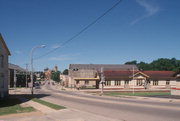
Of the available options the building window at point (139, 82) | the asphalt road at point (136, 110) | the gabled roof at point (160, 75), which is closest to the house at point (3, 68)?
the asphalt road at point (136, 110)

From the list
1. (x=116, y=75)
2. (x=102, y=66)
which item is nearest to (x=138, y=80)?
(x=116, y=75)

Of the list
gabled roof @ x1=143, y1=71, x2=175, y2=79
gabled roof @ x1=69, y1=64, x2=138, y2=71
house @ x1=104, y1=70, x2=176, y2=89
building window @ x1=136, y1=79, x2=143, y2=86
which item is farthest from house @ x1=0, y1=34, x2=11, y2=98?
gabled roof @ x1=69, y1=64, x2=138, y2=71

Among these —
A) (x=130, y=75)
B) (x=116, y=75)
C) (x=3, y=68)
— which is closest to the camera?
(x=3, y=68)

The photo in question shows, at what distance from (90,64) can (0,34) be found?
64.1 metres

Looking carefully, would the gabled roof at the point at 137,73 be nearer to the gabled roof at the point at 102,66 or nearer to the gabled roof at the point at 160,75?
the gabled roof at the point at 160,75

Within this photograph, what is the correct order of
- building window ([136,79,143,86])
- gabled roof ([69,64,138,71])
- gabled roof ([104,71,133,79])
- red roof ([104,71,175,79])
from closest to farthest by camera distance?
gabled roof ([104,71,133,79])
red roof ([104,71,175,79])
building window ([136,79,143,86])
gabled roof ([69,64,138,71])

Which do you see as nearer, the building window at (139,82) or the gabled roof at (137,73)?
the gabled roof at (137,73)

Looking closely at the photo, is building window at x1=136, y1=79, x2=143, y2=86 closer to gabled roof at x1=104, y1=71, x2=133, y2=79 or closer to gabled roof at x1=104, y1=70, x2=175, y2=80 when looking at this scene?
gabled roof at x1=104, y1=70, x2=175, y2=80

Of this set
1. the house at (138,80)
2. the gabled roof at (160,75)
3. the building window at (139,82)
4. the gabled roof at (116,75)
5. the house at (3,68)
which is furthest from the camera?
the gabled roof at (160,75)

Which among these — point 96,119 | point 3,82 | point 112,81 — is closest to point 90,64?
point 112,81

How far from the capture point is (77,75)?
8731cm

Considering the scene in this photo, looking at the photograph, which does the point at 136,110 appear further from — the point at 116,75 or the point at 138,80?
the point at 138,80

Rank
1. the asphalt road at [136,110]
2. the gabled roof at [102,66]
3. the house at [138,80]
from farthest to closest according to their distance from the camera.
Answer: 1. the gabled roof at [102,66]
2. the house at [138,80]
3. the asphalt road at [136,110]

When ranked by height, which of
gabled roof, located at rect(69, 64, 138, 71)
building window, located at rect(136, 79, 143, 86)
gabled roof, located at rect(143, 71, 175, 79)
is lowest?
building window, located at rect(136, 79, 143, 86)
